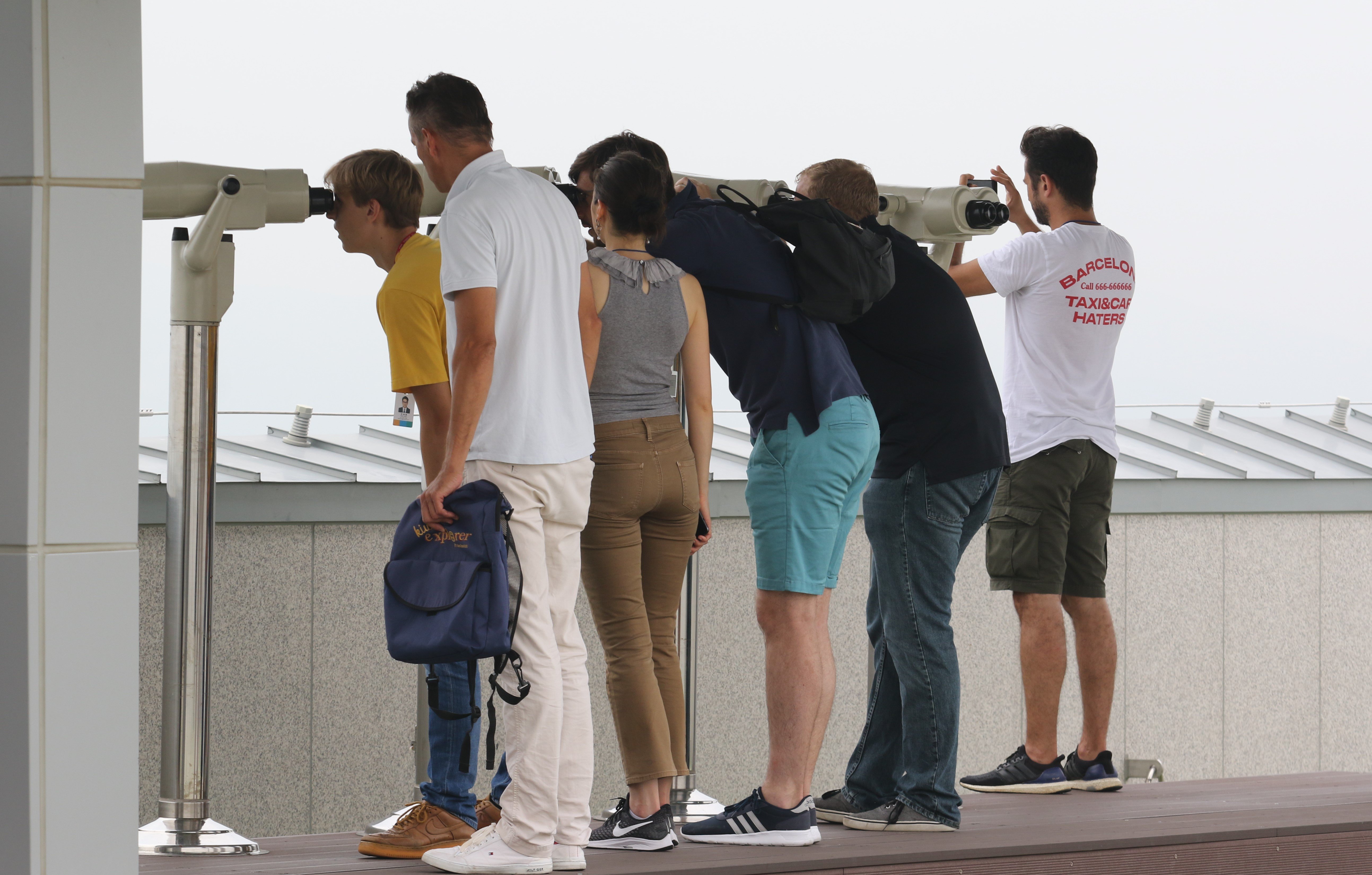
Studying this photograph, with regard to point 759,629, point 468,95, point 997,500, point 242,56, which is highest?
point 242,56

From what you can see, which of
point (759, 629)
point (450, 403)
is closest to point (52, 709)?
point (450, 403)

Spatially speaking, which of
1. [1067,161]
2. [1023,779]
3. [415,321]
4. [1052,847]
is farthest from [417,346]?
[1023,779]

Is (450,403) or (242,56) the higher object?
(242,56)

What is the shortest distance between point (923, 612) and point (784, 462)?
53 centimetres

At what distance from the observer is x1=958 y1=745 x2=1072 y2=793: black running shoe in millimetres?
A: 4125

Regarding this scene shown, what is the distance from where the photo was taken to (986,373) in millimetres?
3514

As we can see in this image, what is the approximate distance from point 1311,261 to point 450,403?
214 inches

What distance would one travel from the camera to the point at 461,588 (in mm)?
2762

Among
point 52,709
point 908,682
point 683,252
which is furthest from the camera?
point 908,682

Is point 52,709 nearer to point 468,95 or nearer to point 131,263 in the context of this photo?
point 131,263

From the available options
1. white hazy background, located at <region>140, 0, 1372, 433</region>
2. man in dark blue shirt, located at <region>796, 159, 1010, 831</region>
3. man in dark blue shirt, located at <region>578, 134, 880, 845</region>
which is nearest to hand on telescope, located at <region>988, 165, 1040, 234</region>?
white hazy background, located at <region>140, 0, 1372, 433</region>

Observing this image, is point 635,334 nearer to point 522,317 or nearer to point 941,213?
point 522,317

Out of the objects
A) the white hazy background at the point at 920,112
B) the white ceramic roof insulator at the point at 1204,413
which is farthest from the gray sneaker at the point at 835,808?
the white ceramic roof insulator at the point at 1204,413

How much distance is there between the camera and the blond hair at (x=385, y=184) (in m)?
3.26
